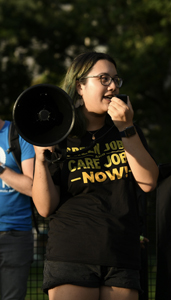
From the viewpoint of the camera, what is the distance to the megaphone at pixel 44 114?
267cm

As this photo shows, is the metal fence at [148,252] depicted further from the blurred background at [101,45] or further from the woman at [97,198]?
the blurred background at [101,45]

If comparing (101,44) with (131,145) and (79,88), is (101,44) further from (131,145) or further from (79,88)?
(131,145)

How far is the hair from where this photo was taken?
9.53 ft

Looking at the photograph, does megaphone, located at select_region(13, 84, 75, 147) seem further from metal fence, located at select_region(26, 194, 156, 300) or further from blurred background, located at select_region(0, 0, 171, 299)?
blurred background, located at select_region(0, 0, 171, 299)

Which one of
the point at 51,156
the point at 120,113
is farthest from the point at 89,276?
the point at 120,113

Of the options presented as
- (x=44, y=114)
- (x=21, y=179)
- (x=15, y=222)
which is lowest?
(x=15, y=222)

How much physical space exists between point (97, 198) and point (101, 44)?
52.6ft

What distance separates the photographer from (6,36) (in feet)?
54.0

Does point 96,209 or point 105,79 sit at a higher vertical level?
point 105,79

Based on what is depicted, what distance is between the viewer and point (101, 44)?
716 inches

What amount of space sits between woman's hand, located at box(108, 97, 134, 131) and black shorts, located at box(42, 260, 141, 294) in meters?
0.77

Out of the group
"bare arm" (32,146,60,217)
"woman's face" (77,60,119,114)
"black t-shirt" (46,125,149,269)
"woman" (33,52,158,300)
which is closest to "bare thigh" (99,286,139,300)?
"woman" (33,52,158,300)

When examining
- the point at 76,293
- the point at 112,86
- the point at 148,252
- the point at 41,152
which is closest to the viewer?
the point at 76,293

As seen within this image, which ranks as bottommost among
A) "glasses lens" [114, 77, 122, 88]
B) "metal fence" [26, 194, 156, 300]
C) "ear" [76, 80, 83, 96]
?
"metal fence" [26, 194, 156, 300]
